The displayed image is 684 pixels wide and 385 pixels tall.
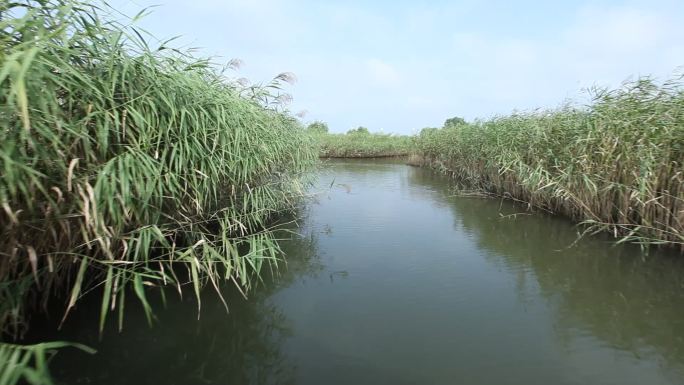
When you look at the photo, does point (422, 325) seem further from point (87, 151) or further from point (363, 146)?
point (363, 146)

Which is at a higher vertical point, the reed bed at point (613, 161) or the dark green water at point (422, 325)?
the reed bed at point (613, 161)

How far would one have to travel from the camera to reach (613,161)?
5027 mm

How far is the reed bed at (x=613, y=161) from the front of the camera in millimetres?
4398

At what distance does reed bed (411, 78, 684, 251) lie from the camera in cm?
440

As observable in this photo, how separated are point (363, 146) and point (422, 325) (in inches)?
834

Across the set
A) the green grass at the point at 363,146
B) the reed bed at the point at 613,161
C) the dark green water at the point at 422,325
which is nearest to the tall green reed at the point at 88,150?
the dark green water at the point at 422,325

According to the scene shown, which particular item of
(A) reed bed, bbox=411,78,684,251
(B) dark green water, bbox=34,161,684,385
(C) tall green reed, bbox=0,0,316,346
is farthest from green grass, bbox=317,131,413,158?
(C) tall green reed, bbox=0,0,316,346

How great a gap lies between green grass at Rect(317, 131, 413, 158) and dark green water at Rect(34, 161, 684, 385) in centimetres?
1823

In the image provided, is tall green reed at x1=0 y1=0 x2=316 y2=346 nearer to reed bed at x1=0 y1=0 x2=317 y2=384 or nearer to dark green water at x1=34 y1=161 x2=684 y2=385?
reed bed at x1=0 y1=0 x2=317 y2=384

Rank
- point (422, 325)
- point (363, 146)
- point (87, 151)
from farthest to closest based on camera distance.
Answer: point (363, 146) < point (422, 325) < point (87, 151)

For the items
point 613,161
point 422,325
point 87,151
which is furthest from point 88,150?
point 613,161

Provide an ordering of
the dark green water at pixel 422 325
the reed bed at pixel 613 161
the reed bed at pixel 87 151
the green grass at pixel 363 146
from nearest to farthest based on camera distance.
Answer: the reed bed at pixel 87 151
the dark green water at pixel 422 325
the reed bed at pixel 613 161
the green grass at pixel 363 146

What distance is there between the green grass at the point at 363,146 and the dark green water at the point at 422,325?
59.8 ft

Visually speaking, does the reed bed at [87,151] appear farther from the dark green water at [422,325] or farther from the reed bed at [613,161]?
the reed bed at [613,161]
